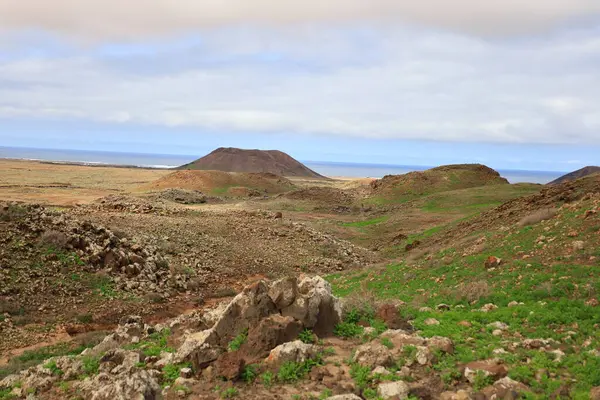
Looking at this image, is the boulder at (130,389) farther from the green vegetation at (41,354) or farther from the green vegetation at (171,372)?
the green vegetation at (41,354)

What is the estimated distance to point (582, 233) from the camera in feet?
51.6

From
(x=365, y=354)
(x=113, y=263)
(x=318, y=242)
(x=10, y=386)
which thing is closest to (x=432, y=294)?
(x=365, y=354)

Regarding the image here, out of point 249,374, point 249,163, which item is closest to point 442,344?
point 249,374

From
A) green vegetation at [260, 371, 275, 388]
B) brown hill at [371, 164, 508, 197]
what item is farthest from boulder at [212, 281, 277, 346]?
brown hill at [371, 164, 508, 197]

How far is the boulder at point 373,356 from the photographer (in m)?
9.34

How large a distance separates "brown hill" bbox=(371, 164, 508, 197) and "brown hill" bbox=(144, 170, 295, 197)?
1641cm

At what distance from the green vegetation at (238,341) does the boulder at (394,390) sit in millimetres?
3114

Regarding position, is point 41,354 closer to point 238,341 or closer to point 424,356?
point 238,341

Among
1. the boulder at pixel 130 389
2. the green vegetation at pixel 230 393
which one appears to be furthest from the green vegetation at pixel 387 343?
the boulder at pixel 130 389

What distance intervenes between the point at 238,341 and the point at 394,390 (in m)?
3.49

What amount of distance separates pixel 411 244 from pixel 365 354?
66.3 feet

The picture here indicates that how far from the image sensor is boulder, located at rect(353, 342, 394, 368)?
934cm

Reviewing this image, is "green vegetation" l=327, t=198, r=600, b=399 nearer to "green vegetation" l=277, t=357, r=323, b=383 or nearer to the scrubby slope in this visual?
"green vegetation" l=277, t=357, r=323, b=383

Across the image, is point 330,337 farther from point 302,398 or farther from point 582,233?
point 582,233
